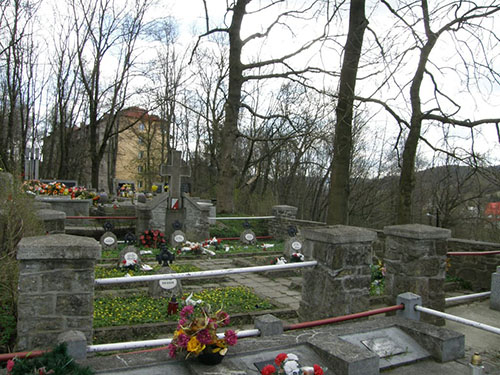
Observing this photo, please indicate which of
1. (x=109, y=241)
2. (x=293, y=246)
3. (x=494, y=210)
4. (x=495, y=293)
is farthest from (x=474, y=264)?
(x=494, y=210)

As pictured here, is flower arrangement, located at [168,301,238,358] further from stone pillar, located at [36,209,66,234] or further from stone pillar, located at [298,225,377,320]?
stone pillar, located at [36,209,66,234]

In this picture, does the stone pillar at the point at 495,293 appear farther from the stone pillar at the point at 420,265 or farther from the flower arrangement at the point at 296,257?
the flower arrangement at the point at 296,257

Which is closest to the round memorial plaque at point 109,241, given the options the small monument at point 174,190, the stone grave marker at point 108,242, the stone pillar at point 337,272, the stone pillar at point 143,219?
the stone grave marker at point 108,242

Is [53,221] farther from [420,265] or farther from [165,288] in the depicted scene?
[420,265]

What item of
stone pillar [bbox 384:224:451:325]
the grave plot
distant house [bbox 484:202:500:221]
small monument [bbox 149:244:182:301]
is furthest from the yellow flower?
distant house [bbox 484:202:500:221]

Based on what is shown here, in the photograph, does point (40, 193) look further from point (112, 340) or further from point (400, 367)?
point (400, 367)

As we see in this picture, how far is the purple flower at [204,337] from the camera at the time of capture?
2.95 metres

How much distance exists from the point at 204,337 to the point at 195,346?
0.28ft

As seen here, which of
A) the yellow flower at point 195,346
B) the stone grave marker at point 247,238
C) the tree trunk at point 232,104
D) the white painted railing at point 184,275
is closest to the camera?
the yellow flower at point 195,346

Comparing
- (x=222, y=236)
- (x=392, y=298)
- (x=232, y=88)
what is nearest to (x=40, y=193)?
(x=222, y=236)

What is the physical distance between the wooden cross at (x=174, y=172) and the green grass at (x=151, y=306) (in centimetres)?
605

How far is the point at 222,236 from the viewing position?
14.9 metres

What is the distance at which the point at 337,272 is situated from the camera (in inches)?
182

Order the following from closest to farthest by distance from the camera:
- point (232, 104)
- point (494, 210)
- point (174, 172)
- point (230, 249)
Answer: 1. point (230, 249)
2. point (174, 172)
3. point (232, 104)
4. point (494, 210)
